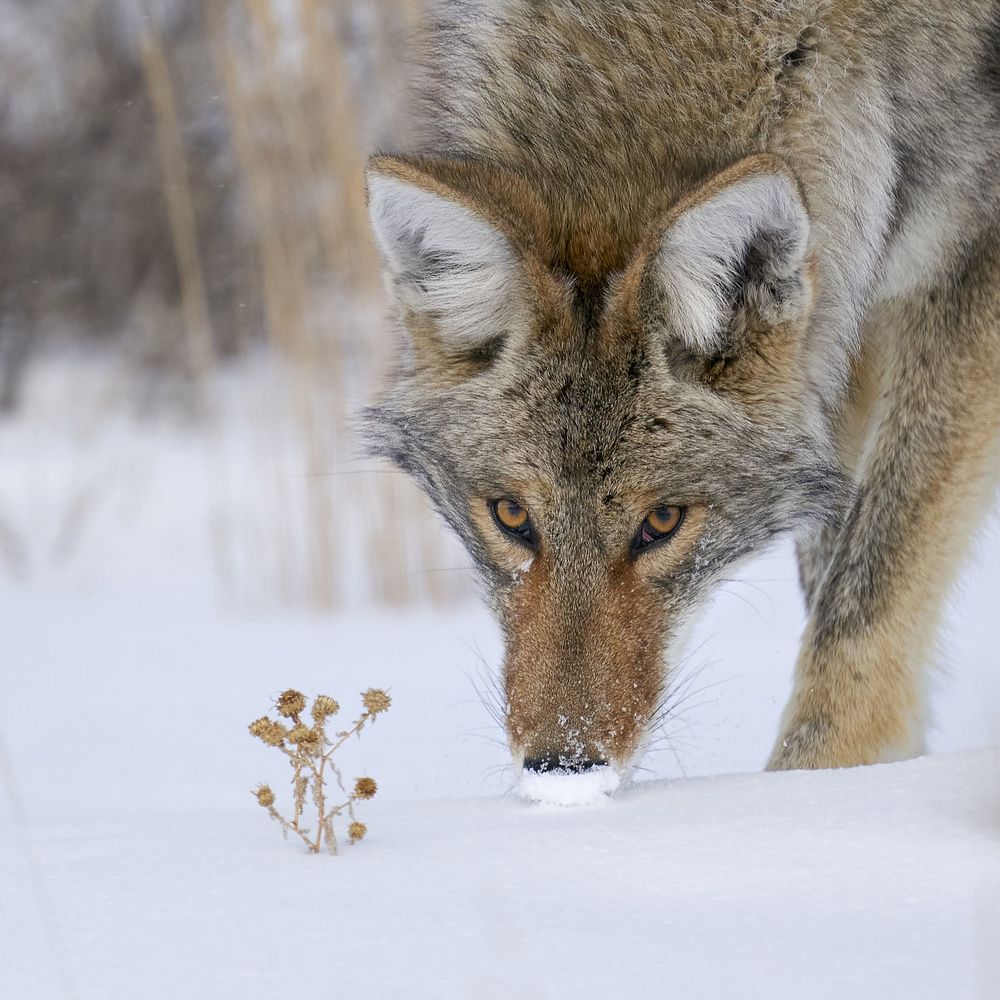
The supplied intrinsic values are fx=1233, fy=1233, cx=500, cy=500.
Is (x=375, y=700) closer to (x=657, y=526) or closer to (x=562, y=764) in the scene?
(x=562, y=764)

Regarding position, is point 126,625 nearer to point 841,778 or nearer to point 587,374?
point 587,374

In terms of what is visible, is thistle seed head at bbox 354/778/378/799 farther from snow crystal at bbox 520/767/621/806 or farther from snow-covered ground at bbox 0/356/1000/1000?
snow crystal at bbox 520/767/621/806

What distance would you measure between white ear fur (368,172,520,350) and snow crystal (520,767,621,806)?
3.09 ft

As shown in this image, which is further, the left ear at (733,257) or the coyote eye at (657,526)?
the coyote eye at (657,526)

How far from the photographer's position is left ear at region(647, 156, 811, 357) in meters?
2.25

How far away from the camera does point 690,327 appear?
248 centimetres

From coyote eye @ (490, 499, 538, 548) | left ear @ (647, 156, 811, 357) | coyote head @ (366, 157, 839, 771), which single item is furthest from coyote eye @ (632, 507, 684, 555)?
left ear @ (647, 156, 811, 357)

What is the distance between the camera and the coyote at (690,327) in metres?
2.44

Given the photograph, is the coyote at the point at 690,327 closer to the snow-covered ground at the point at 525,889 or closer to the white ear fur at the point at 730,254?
the white ear fur at the point at 730,254

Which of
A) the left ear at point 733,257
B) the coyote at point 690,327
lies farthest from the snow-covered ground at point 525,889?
the left ear at point 733,257

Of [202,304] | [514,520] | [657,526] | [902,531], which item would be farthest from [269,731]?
[202,304]

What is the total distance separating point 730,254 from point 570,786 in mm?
1059

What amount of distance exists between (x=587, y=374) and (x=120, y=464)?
745cm

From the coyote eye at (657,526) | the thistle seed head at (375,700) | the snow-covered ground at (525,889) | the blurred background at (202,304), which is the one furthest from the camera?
the blurred background at (202,304)
